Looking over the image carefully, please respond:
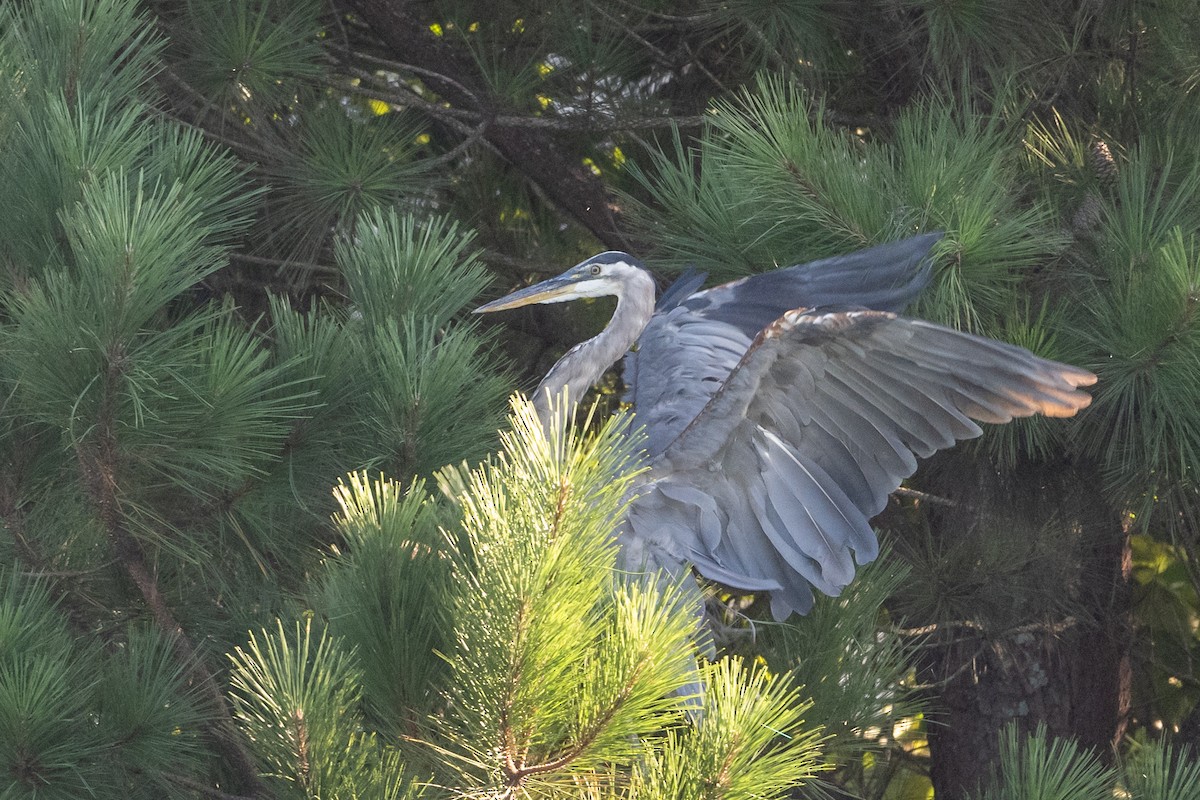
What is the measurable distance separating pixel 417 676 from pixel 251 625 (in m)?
0.58

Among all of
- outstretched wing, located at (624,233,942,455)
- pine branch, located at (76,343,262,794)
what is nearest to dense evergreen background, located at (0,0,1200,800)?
pine branch, located at (76,343,262,794)

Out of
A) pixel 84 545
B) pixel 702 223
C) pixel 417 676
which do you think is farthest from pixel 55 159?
pixel 702 223

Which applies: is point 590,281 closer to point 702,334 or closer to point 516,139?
point 702,334

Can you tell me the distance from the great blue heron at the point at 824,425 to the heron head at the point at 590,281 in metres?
0.28

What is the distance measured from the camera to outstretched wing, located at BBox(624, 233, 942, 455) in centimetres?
220

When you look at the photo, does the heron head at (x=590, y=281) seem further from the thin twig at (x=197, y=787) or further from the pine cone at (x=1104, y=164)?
the thin twig at (x=197, y=787)

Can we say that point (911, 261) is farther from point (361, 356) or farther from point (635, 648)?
point (635, 648)

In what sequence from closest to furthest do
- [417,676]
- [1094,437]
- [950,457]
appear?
[417,676]
[1094,437]
[950,457]

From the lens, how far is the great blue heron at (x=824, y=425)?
1.73 metres

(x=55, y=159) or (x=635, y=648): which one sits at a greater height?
(x=55, y=159)

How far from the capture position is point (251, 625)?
5.81ft

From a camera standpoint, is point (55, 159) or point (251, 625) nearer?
point (55, 159)

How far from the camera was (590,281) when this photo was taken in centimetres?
244

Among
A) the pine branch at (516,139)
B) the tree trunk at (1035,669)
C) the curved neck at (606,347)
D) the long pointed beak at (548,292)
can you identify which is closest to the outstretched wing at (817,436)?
the curved neck at (606,347)
